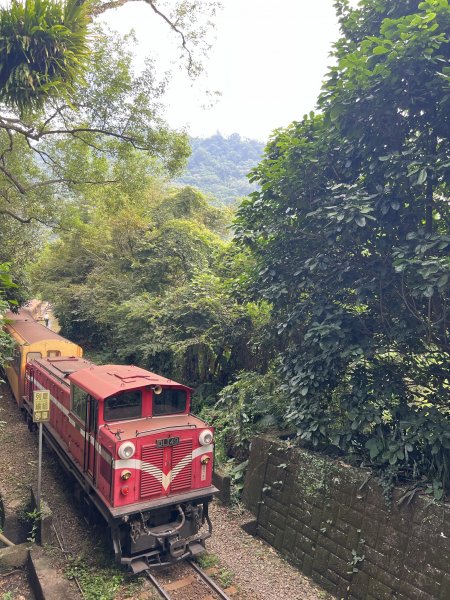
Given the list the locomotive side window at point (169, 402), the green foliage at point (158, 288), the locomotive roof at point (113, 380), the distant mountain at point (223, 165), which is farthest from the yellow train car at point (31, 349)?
the distant mountain at point (223, 165)

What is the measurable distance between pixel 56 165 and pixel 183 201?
7.83 meters

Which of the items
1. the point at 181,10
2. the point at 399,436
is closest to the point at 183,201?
the point at 181,10

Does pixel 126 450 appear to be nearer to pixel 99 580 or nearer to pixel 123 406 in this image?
pixel 123 406

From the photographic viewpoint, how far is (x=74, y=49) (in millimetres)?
7105

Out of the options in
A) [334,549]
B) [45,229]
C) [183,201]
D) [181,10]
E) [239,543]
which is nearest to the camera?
[334,549]

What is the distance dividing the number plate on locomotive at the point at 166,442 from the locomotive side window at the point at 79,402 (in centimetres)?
178

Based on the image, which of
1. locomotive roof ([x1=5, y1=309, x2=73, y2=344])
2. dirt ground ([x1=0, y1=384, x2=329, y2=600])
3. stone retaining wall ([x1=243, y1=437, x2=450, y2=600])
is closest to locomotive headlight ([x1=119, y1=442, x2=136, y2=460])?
dirt ground ([x1=0, y1=384, x2=329, y2=600])

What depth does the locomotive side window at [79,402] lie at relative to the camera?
7820 mm

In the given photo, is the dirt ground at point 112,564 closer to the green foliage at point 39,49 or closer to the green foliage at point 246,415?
the green foliage at point 246,415

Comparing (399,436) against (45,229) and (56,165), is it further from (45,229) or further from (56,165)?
(45,229)

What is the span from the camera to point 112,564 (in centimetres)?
686

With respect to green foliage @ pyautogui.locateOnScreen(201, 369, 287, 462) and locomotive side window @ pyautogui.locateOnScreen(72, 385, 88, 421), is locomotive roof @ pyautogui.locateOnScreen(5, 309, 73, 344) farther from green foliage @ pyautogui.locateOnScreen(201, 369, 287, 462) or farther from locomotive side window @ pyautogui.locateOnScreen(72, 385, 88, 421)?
green foliage @ pyautogui.locateOnScreen(201, 369, 287, 462)

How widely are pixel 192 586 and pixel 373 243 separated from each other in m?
6.22

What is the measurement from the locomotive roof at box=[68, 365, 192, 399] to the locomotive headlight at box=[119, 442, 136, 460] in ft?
2.93
